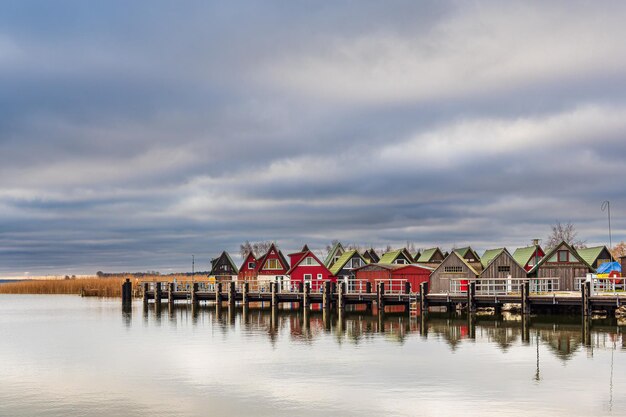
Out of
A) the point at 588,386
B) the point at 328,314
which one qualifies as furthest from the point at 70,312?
the point at 588,386

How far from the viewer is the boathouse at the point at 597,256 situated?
258ft

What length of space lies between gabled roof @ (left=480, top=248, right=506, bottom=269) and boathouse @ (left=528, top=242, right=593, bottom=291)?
449cm

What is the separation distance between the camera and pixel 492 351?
4188 cm

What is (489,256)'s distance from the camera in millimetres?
81062

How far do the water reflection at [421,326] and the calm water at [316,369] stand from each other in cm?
19

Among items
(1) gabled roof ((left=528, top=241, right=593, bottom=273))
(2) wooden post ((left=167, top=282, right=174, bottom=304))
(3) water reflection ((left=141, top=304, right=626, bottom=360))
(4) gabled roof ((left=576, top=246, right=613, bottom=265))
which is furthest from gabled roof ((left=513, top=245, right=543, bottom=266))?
(2) wooden post ((left=167, top=282, right=174, bottom=304))

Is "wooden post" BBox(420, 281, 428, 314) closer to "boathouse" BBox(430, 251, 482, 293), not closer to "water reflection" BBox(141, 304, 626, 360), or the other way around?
"water reflection" BBox(141, 304, 626, 360)

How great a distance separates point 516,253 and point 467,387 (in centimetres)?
5760

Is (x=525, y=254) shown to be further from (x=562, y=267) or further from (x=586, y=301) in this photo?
(x=586, y=301)

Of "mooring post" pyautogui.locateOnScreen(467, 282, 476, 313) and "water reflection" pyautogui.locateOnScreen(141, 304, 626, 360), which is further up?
"mooring post" pyautogui.locateOnScreen(467, 282, 476, 313)

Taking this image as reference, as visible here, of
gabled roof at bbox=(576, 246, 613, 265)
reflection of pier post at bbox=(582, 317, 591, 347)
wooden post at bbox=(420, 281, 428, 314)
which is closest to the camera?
reflection of pier post at bbox=(582, 317, 591, 347)

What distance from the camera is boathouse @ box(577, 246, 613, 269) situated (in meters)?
78.6

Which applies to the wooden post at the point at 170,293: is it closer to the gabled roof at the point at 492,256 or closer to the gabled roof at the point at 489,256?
the gabled roof at the point at 492,256

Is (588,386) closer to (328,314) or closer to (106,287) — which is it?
(328,314)
